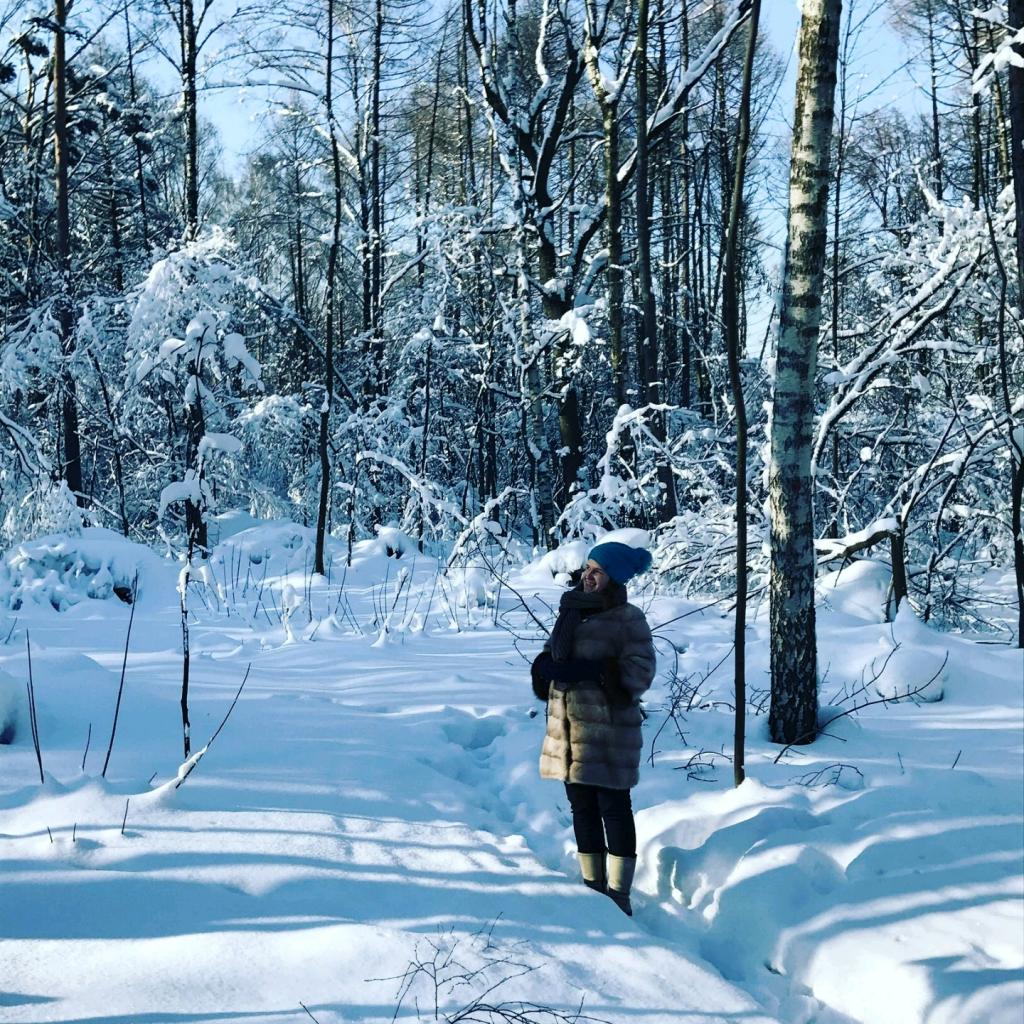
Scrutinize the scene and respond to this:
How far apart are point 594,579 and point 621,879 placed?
3.76ft

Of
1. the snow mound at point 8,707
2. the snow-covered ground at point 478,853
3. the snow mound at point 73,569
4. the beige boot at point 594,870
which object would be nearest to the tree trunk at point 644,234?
the snow-covered ground at point 478,853

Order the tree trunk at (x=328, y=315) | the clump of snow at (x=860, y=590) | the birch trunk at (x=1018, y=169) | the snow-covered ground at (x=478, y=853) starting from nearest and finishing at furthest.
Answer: the snow-covered ground at (x=478, y=853), the birch trunk at (x=1018, y=169), the clump of snow at (x=860, y=590), the tree trunk at (x=328, y=315)

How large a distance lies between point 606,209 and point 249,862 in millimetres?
10950

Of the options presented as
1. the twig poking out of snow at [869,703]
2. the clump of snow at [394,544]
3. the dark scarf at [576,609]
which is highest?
the dark scarf at [576,609]

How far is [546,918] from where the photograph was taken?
3158 millimetres

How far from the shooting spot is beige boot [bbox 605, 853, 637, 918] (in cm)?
343

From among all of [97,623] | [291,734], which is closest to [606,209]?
[97,623]

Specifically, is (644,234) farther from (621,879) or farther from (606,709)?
(621,879)

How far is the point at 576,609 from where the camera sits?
139 inches

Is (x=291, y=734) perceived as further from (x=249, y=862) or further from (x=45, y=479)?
(x=45, y=479)

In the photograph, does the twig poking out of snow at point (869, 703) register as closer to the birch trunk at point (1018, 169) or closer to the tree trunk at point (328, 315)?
the birch trunk at point (1018, 169)

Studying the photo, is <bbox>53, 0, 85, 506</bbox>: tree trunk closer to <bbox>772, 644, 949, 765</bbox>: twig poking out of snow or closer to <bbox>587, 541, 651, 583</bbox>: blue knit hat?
<bbox>772, 644, 949, 765</bbox>: twig poking out of snow

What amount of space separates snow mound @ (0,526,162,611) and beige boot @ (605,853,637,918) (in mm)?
7290

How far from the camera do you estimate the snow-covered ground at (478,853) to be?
2578 mm
